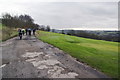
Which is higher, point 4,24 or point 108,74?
point 4,24

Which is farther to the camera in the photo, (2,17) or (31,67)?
(2,17)

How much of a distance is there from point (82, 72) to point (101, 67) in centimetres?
147

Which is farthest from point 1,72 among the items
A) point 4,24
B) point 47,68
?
point 4,24

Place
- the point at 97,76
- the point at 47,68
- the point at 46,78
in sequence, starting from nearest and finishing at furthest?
the point at 46,78
the point at 97,76
the point at 47,68

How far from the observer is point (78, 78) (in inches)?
198

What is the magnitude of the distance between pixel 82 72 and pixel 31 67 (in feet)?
8.59

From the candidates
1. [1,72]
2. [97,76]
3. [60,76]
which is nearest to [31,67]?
[1,72]

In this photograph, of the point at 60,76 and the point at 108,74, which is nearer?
the point at 60,76

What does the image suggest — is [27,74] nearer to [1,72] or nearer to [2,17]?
[1,72]

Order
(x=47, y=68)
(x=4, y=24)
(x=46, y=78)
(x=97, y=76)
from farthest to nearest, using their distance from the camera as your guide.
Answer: (x=4, y=24), (x=47, y=68), (x=97, y=76), (x=46, y=78)

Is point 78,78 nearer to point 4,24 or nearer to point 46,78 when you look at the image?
point 46,78

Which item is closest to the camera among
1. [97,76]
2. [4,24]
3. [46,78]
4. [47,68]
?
[46,78]

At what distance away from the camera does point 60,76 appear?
17.1 feet

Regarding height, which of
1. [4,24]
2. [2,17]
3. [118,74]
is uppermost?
[2,17]
